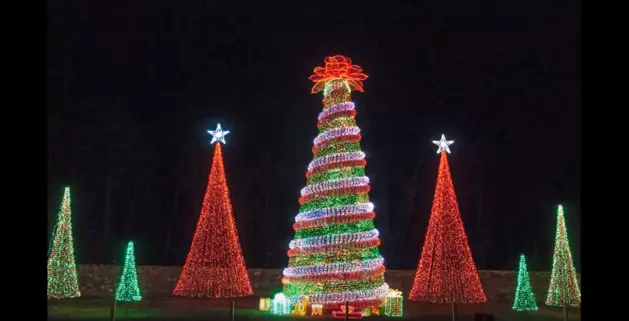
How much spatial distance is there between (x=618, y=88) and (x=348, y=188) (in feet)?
26.5

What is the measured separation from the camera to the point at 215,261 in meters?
11.1

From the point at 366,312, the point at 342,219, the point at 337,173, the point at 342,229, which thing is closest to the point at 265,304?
the point at 366,312

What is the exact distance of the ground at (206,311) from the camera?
11373 mm

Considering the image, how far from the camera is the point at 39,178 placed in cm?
274

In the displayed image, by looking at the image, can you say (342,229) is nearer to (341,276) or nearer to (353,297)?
(341,276)

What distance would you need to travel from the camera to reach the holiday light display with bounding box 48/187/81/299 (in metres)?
11.0

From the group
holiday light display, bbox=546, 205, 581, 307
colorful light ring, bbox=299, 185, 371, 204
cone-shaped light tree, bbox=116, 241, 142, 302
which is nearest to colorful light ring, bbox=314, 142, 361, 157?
colorful light ring, bbox=299, 185, 371, 204

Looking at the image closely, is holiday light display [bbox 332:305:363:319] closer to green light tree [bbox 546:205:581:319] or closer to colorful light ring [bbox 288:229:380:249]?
colorful light ring [bbox 288:229:380:249]

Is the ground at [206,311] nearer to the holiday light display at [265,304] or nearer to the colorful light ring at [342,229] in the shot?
the holiday light display at [265,304]

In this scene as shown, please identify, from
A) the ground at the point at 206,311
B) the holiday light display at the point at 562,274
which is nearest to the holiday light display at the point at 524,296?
the ground at the point at 206,311

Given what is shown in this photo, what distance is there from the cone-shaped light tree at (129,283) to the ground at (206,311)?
0.24 meters

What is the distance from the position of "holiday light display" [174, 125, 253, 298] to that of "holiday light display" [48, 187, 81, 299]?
191 centimetres

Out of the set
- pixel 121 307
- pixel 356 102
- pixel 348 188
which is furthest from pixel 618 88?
pixel 121 307

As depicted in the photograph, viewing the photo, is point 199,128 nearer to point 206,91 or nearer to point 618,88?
point 206,91
